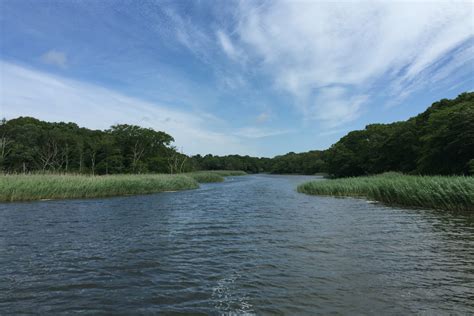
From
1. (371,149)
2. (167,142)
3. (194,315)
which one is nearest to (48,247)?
(194,315)

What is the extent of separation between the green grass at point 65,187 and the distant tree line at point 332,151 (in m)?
7.88

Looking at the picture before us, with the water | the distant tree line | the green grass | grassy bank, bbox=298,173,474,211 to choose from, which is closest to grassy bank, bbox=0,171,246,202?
the green grass

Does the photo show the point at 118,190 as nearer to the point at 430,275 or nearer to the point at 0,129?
the point at 430,275

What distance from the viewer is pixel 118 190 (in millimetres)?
30453

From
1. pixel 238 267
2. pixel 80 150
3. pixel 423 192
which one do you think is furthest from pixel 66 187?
pixel 80 150

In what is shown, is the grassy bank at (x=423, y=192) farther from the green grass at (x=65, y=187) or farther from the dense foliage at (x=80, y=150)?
the dense foliage at (x=80, y=150)

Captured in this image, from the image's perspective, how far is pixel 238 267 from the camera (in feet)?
26.0

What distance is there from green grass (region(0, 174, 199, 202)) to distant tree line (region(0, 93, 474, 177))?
788 centimetres

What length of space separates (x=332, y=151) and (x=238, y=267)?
84043 millimetres

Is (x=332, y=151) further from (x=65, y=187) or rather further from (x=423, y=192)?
(x=65, y=187)

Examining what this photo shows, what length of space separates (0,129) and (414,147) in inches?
3116

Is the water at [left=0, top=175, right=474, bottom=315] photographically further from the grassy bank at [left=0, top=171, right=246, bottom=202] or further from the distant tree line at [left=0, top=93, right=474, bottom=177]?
the distant tree line at [left=0, top=93, right=474, bottom=177]

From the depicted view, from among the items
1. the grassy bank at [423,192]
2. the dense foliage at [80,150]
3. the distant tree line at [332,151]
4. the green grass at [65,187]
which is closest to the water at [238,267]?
the grassy bank at [423,192]

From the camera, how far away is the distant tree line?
108 feet
